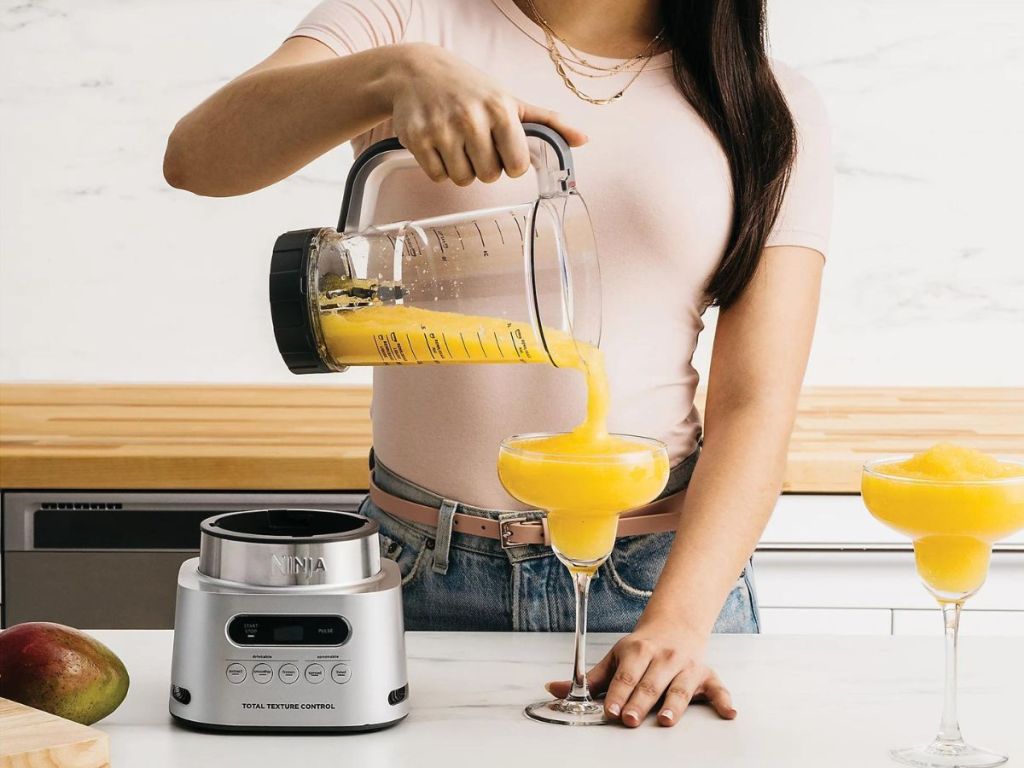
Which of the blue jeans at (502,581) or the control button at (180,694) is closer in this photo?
the control button at (180,694)

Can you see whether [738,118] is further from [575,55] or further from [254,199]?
[254,199]

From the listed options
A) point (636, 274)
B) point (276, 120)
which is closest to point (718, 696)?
point (636, 274)

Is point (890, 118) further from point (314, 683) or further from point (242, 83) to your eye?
point (314, 683)

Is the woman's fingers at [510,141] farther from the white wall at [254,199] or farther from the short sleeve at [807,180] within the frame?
the white wall at [254,199]

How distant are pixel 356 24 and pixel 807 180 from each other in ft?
1.74

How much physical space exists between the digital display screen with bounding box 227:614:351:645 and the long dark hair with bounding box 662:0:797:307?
0.63 metres

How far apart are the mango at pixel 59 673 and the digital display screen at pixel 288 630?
0.10m

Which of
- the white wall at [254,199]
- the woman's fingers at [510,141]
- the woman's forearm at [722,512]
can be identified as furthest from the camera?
the white wall at [254,199]

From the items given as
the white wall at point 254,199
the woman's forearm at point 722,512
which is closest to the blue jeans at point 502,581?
the woman's forearm at point 722,512

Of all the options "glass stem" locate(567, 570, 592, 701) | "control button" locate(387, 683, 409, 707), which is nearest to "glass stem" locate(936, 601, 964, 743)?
"glass stem" locate(567, 570, 592, 701)

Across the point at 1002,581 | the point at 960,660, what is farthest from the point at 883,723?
the point at 1002,581

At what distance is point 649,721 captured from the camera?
1.00 meters

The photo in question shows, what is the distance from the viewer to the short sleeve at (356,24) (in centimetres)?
130

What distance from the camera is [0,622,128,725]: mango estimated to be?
0.92 meters
